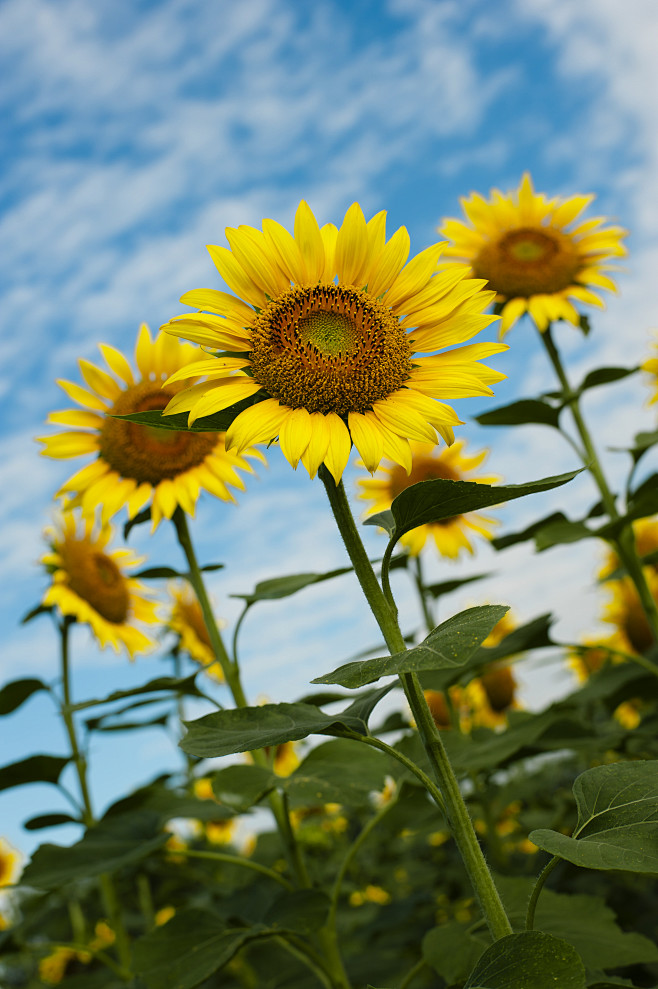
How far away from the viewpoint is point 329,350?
146cm

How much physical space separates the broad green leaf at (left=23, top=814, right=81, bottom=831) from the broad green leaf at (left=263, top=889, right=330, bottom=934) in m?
1.20

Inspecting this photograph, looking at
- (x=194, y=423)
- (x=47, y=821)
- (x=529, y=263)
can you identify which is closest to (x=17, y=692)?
(x=47, y=821)

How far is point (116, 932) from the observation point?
2766 mm

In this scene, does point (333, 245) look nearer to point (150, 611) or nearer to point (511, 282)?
point (511, 282)

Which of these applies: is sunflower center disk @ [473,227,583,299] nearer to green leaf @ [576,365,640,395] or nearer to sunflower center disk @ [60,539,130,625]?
green leaf @ [576,365,640,395]

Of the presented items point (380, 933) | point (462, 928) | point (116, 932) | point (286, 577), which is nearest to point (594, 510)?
point (286, 577)

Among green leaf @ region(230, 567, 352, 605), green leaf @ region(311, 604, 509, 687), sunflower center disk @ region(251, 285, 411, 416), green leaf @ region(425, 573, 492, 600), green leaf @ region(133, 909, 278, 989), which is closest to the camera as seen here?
green leaf @ region(311, 604, 509, 687)

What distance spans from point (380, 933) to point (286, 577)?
1.90 metres

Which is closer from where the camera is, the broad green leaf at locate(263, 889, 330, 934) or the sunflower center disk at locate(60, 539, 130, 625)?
the broad green leaf at locate(263, 889, 330, 934)

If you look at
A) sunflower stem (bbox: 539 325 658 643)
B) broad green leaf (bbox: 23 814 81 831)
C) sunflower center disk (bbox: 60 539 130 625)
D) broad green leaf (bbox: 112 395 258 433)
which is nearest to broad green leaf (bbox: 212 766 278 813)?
broad green leaf (bbox: 112 395 258 433)

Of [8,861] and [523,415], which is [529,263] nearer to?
[523,415]

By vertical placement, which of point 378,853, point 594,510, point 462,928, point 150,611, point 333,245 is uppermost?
point 333,245

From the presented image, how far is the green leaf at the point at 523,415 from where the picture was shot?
2.61 metres

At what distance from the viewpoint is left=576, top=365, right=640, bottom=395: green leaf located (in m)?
2.80
